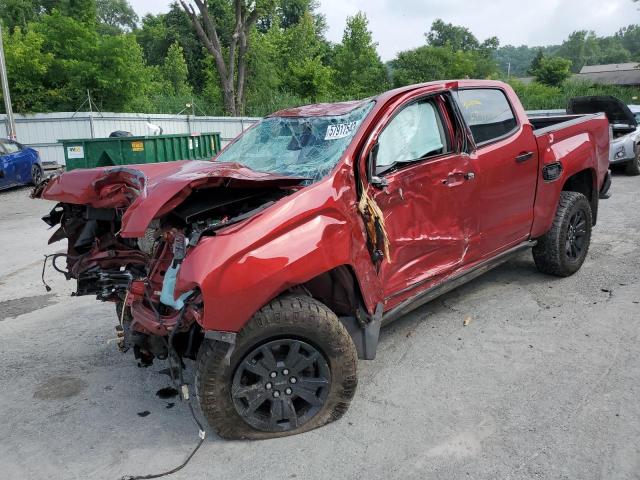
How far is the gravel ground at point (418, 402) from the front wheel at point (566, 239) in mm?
217

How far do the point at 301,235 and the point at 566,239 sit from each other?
3388 mm

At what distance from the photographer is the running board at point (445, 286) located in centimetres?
363

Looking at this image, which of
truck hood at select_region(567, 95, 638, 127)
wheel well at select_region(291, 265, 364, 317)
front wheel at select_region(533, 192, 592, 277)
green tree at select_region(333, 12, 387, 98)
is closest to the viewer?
wheel well at select_region(291, 265, 364, 317)

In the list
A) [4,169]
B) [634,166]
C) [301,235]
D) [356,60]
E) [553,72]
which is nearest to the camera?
[301,235]

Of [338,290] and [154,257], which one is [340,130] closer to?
[338,290]

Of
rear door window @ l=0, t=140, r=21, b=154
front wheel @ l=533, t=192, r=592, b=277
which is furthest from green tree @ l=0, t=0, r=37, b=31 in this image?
front wheel @ l=533, t=192, r=592, b=277

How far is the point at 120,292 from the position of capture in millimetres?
3584

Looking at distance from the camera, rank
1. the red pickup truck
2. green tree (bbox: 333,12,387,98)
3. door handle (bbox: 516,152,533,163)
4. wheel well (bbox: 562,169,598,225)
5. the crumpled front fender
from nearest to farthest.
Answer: the crumpled front fender, the red pickup truck, door handle (bbox: 516,152,533,163), wheel well (bbox: 562,169,598,225), green tree (bbox: 333,12,387,98)

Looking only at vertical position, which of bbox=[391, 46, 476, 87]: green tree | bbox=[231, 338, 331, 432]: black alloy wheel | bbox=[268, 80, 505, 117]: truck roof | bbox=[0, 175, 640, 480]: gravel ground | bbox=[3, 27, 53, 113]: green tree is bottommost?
bbox=[0, 175, 640, 480]: gravel ground

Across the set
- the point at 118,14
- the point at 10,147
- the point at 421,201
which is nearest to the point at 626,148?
the point at 421,201

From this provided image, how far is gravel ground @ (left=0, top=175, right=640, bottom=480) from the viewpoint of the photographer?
110 inches

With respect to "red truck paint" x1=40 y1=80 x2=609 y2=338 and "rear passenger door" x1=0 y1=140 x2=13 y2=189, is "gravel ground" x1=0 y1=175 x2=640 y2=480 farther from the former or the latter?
"rear passenger door" x1=0 y1=140 x2=13 y2=189

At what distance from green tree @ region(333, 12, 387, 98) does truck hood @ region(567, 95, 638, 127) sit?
30937 mm

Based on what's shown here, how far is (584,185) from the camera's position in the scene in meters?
5.62
